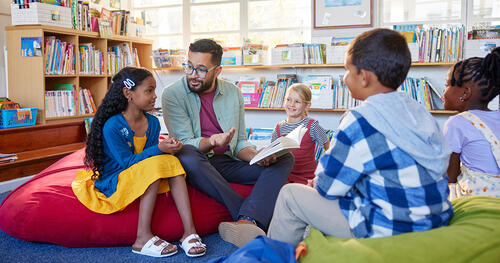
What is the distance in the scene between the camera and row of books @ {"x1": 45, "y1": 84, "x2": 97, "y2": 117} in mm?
3789

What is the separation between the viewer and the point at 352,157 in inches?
53.0

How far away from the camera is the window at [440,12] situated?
383 centimetres

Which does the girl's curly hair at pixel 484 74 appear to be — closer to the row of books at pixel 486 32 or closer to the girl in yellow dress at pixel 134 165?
the girl in yellow dress at pixel 134 165

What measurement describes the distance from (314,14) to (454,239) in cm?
332

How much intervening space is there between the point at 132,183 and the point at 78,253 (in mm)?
408

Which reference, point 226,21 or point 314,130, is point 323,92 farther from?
point 226,21

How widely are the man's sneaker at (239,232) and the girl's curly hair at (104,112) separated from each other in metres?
0.68

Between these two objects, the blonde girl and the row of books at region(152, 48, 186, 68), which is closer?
the blonde girl

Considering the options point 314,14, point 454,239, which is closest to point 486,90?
point 454,239

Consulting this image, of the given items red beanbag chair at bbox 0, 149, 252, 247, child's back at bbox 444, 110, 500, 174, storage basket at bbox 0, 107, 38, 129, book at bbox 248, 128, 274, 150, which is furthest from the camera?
book at bbox 248, 128, 274, 150

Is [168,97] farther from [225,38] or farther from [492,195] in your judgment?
[225,38]

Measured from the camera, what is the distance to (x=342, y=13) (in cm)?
418

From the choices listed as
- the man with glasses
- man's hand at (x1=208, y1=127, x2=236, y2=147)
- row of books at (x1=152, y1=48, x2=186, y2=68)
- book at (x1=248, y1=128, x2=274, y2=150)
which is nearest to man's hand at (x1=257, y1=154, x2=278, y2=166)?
the man with glasses

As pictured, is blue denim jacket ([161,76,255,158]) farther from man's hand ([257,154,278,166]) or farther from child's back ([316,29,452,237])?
child's back ([316,29,452,237])
